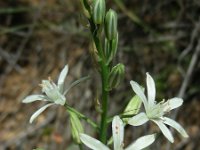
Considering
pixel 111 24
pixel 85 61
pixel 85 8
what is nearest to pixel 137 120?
pixel 111 24

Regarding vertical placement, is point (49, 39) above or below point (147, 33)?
above

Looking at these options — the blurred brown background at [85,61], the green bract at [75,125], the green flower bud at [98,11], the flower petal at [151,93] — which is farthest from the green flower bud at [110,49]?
the blurred brown background at [85,61]

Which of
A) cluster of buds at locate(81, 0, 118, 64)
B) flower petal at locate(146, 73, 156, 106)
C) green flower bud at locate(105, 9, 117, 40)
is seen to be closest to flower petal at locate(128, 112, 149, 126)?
flower petal at locate(146, 73, 156, 106)

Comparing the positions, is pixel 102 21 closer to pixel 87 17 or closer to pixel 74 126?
pixel 87 17

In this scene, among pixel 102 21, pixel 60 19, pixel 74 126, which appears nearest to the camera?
pixel 102 21

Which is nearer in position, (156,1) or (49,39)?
(156,1)

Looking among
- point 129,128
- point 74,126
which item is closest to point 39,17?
point 129,128

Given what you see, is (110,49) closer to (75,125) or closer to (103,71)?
(103,71)
